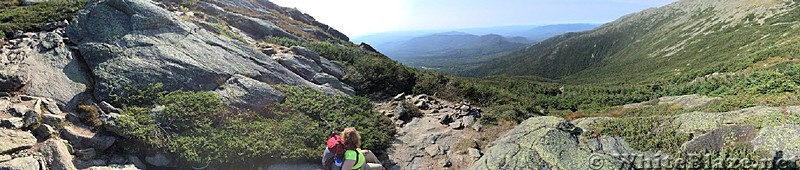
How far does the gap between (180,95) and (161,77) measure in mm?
1730

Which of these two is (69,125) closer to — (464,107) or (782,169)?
(464,107)

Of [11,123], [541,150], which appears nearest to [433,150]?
[541,150]

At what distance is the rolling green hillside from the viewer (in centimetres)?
5508

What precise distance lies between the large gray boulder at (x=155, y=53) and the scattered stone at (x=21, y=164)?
472cm

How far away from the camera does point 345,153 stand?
297 inches

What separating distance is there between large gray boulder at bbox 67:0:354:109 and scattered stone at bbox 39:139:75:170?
12.7 ft

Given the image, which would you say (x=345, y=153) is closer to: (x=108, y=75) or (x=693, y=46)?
(x=108, y=75)

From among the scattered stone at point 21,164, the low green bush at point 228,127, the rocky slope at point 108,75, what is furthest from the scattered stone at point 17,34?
the scattered stone at point 21,164

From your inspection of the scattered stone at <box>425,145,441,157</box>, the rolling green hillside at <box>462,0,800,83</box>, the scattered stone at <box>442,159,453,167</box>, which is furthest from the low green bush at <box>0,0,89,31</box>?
the rolling green hillside at <box>462,0,800,83</box>

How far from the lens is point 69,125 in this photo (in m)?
10.6

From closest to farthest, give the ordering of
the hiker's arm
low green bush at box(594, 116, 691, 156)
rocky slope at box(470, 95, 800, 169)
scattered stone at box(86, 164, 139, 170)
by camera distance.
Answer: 1. the hiker's arm
2. rocky slope at box(470, 95, 800, 169)
3. scattered stone at box(86, 164, 139, 170)
4. low green bush at box(594, 116, 691, 156)

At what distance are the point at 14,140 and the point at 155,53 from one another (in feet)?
24.8

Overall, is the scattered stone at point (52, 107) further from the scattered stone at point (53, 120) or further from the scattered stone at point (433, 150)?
the scattered stone at point (433, 150)

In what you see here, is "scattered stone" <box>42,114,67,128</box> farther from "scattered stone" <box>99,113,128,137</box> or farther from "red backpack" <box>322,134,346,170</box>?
"red backpack" <box>322,134,346,170</box>
